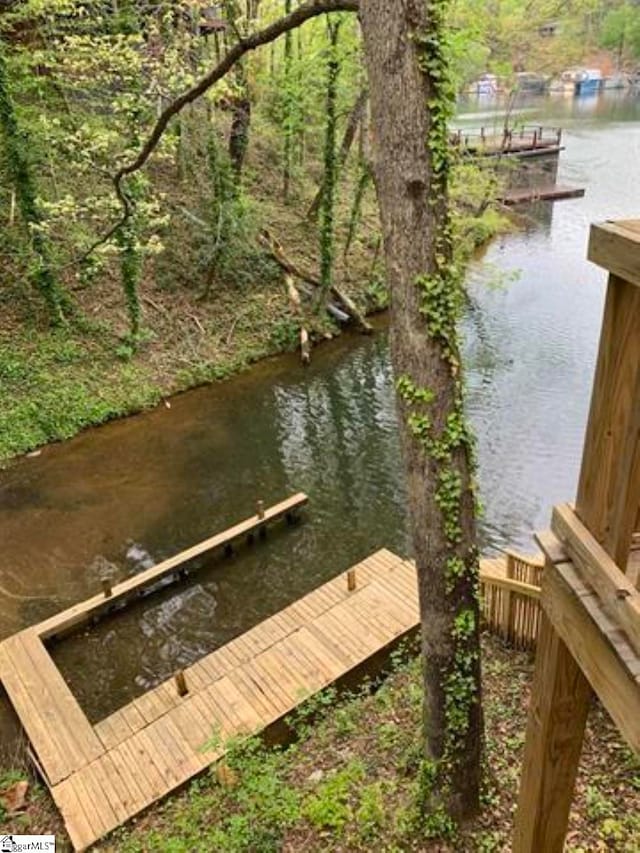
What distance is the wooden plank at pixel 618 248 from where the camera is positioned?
170 centimetres

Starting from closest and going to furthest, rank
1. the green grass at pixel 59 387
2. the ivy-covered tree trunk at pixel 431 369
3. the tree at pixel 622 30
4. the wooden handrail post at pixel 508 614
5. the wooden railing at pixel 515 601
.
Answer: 1. the ivy-covered tree trunk at pixel 431 369
2. the wooden railing at pixel 515 601
3. the wooden handrail post at pixel 508 614
4. the green grass at pixel 59 387
5. the tree at pixel 622 30

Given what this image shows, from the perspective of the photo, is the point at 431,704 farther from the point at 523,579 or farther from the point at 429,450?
the point at 523,579

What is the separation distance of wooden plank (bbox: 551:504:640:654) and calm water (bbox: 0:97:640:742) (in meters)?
5.94

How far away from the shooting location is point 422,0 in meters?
2.88

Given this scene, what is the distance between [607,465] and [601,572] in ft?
1.07

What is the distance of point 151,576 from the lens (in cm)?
796

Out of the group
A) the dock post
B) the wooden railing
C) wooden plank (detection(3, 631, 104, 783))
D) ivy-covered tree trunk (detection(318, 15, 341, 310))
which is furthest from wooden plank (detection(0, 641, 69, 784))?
ivy-covered tree trunk (detection(318, 15, 341, 310))

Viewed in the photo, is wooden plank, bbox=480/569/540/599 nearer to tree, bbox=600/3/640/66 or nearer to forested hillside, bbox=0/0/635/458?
forested hillside, bbox=0/0/635/458

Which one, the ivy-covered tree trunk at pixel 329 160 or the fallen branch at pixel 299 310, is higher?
the ivy-covered tree trunk at pixel 329 160

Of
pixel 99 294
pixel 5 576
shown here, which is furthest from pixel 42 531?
pixel 99 294

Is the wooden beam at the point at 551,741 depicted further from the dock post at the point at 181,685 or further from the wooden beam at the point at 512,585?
the dock post at the point at 181,685

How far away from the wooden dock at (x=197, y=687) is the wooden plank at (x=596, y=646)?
3.82 metres

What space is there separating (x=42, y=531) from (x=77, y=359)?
13.6 ft

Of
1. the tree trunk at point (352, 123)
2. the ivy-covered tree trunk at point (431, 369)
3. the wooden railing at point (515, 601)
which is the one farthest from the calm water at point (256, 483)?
the tree trunk at point (352, 123)
